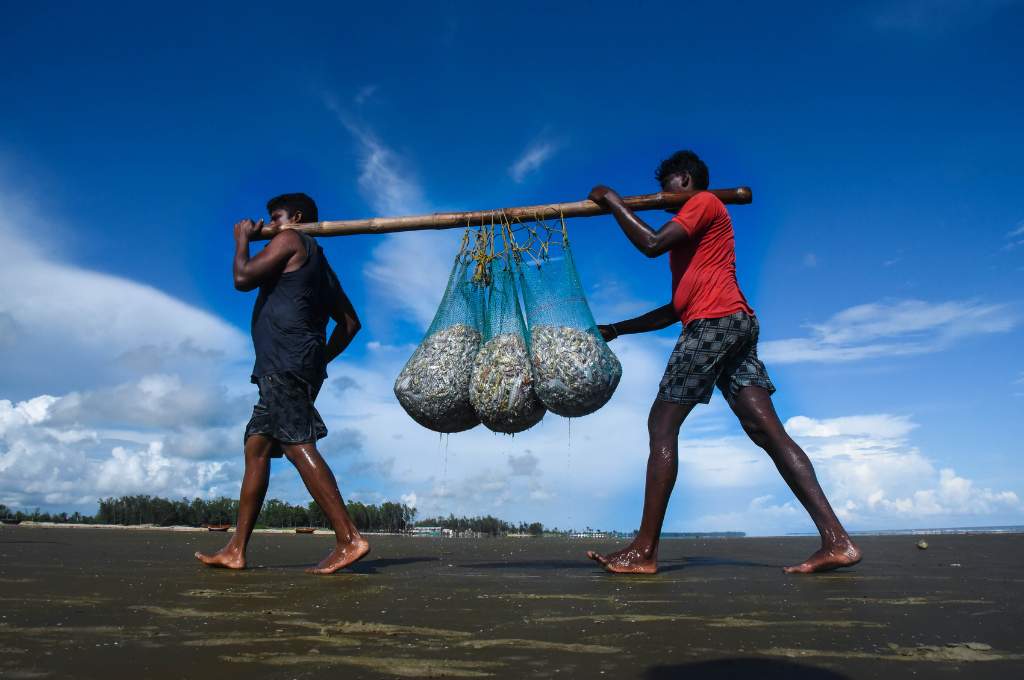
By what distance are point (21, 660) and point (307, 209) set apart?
446cm

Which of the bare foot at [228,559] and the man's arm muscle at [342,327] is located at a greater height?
the man's arm muscle at [342,327]

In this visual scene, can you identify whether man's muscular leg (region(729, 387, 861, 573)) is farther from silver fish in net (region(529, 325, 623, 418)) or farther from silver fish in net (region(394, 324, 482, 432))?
silver fish in net (region(394, 324, 482, 432))

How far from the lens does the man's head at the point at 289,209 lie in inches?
236

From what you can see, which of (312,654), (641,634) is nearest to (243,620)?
(312,654)

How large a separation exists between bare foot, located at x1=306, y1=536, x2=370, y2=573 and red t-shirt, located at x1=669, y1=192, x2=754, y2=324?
2.56 metres

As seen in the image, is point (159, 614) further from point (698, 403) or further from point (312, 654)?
point (698, 403)

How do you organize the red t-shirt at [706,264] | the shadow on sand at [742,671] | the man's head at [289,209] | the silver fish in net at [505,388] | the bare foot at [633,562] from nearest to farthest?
the shadow on sand at [742,671] < the bare foot at [633,562] < the red t-shirt at [706,264] < the silver fish in net at [505,388] < the man's head at [289,209]

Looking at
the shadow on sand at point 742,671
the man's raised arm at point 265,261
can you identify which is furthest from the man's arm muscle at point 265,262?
the shadow on sand at point 742,671

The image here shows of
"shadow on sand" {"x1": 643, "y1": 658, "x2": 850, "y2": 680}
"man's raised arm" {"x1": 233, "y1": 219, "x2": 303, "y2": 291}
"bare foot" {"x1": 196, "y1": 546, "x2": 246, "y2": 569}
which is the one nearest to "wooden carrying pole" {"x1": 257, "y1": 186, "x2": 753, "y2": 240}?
"man's raised arm" {"x1": 233, "y1": 219, "x2": 303, "y2": 291}

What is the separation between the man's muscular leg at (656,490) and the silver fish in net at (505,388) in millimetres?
963

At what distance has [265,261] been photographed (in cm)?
527

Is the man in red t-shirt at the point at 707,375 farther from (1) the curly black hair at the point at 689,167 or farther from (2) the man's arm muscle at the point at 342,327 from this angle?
(2) the man's arm muscle at the point at 342,327

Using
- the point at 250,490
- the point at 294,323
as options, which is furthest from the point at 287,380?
the point at 250,490

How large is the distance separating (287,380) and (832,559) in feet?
12.2
